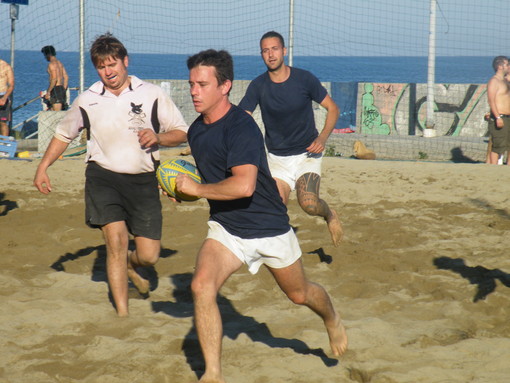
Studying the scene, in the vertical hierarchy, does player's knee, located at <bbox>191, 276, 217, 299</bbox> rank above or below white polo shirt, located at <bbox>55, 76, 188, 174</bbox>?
below

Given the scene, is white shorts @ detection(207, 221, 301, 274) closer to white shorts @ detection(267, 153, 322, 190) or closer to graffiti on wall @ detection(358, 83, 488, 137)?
white shorts @ detection(267, 153, 322, 190)

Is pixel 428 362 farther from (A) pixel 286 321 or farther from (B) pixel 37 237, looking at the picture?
(B) pixel 37 237

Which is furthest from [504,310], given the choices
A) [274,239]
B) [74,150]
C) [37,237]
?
[74,150]

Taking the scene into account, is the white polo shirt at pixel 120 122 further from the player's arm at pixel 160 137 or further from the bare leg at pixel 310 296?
the bare leg at pixel 310 296

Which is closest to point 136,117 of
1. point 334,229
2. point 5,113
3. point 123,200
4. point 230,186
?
point 123,200

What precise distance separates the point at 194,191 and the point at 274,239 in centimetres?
58

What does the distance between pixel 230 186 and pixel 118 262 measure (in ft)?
5.85

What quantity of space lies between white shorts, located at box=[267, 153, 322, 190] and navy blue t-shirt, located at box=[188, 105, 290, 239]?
2.86 meters

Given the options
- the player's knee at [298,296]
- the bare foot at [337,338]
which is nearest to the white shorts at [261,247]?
the player's knee at [298,296]

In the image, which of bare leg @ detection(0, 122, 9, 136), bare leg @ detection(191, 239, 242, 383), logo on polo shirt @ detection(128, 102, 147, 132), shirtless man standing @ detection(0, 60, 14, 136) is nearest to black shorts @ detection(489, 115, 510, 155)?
logo on polo shirt @ detection(128, 102, 147, 132)

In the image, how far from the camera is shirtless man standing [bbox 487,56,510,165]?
11.7 m

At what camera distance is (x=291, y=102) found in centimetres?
711

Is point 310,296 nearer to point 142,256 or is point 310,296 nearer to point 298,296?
point 298,296

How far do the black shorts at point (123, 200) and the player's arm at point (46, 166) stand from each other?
26 cm
